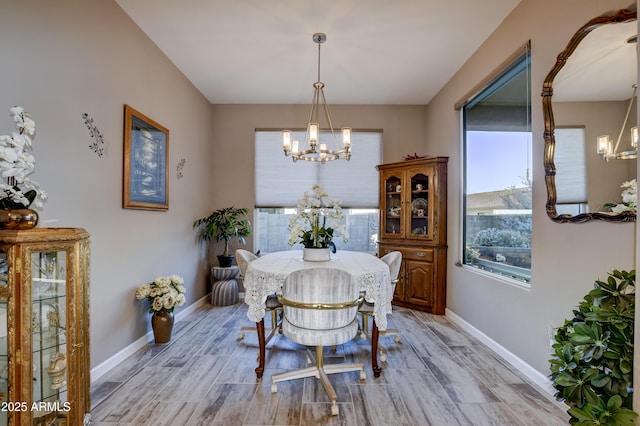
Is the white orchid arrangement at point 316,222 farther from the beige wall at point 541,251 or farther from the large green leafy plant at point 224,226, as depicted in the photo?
the large green leafy plant at point 224,226

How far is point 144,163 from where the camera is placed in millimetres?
2824

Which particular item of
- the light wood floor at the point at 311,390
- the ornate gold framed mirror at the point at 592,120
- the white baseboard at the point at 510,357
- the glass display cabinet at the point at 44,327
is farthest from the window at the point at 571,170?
the glass display cabinet at the point at 44,327

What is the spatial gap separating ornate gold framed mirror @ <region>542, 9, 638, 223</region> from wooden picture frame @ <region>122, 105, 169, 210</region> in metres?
3.29

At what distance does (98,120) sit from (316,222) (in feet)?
6.09

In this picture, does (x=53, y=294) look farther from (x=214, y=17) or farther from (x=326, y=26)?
(x=326, y=26)

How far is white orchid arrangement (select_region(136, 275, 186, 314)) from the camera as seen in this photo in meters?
2.65

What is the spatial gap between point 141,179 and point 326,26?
2.22 meters

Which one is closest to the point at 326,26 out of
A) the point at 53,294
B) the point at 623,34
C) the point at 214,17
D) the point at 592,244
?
the point at 214,17

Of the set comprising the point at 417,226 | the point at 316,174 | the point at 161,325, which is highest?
the point at 316,174

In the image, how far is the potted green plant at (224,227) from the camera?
403 cm

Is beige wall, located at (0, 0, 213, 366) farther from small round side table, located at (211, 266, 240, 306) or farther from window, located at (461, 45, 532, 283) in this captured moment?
window, located at (461, 45, 532, 283)

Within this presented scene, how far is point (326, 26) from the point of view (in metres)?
2.68

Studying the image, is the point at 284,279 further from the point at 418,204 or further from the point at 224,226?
the point at 418,204

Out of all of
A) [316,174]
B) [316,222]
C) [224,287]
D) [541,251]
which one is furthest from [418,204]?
[224,287]
